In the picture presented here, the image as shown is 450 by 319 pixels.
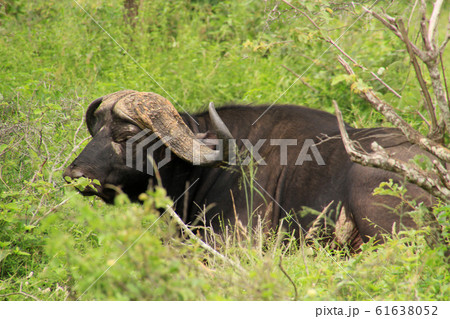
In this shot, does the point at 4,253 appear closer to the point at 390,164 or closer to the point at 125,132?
the point at 125,132

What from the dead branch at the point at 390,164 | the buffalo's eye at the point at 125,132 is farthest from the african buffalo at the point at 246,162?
the dead branch at the point at 390,164

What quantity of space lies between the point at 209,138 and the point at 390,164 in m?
2.18

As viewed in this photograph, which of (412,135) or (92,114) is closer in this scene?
(412,135)

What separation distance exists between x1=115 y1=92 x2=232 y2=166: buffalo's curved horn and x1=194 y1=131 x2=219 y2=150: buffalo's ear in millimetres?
55

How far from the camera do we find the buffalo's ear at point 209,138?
5203 mm

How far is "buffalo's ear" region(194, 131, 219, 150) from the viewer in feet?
17.1

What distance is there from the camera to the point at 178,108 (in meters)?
6.92

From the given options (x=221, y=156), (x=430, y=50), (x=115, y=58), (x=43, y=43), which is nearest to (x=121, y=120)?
(x=221, y=156)

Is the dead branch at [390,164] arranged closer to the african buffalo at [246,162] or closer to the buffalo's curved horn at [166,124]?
the african buffalo at [246,162]

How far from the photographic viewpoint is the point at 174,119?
5145mm

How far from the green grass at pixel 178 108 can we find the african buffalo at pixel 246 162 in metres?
0.27
